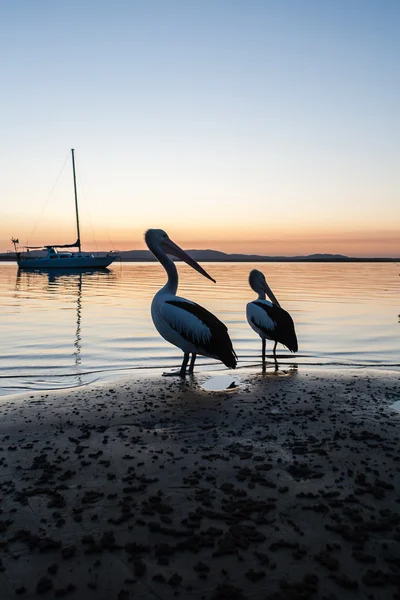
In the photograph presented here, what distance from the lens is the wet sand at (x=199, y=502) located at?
228cm

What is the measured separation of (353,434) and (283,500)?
4.86 feet

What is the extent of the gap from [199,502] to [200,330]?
12.7 feet

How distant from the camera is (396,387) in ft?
20.5

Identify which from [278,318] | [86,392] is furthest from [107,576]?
[278,318]

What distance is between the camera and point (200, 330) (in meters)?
6.75

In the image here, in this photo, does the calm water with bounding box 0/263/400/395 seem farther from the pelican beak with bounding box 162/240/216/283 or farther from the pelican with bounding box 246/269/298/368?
the pelican beak with bounding box 162/240/216/283

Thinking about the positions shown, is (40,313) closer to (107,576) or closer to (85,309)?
(85,309)

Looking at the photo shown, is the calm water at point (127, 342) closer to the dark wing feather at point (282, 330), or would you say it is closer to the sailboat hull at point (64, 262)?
the dark wing feather at point (282, 330)

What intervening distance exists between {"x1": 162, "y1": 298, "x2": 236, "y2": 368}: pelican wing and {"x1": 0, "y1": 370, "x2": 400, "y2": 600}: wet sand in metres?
1.68

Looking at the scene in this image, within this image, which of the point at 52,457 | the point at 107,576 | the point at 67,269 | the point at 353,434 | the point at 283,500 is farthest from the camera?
the point at 67,269

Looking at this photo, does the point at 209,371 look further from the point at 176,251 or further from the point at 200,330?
the point at 176,251

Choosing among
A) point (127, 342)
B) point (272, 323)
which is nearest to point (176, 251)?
point (272, 323)

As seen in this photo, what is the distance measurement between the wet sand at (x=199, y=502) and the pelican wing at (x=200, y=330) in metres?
1.68

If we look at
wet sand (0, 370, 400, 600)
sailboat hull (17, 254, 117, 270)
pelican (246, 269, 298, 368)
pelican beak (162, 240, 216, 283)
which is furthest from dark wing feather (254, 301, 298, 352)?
sailboat hull (17, 254, 117, 270)
